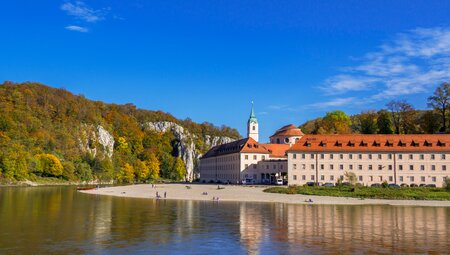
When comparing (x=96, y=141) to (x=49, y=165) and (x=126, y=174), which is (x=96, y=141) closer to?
(x=126, y=174)

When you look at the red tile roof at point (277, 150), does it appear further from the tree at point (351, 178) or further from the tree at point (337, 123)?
the tree at point (351, 178)

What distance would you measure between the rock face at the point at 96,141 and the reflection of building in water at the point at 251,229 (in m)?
124

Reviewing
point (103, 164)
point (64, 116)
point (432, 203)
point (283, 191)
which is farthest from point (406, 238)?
point (64, 116)

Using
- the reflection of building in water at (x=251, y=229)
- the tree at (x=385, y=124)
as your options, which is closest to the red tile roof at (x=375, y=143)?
the tree at (x=385, y=124)

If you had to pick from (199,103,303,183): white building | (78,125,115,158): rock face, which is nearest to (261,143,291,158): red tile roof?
(199,103,303,183): white building

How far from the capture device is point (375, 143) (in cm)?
9100

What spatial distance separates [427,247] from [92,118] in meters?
161

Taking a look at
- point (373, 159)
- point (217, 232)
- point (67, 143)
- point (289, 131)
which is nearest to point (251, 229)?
point (217, 232)

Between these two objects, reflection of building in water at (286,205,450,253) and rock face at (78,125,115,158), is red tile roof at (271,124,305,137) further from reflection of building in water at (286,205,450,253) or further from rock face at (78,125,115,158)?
reflection of building in water at (286,205,450,253)

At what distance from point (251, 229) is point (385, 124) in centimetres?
9513

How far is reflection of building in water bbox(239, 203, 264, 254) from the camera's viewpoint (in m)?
27.3

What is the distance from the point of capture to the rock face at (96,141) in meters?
162

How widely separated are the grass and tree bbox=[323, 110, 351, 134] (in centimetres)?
5932

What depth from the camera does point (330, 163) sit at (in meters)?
90.7
